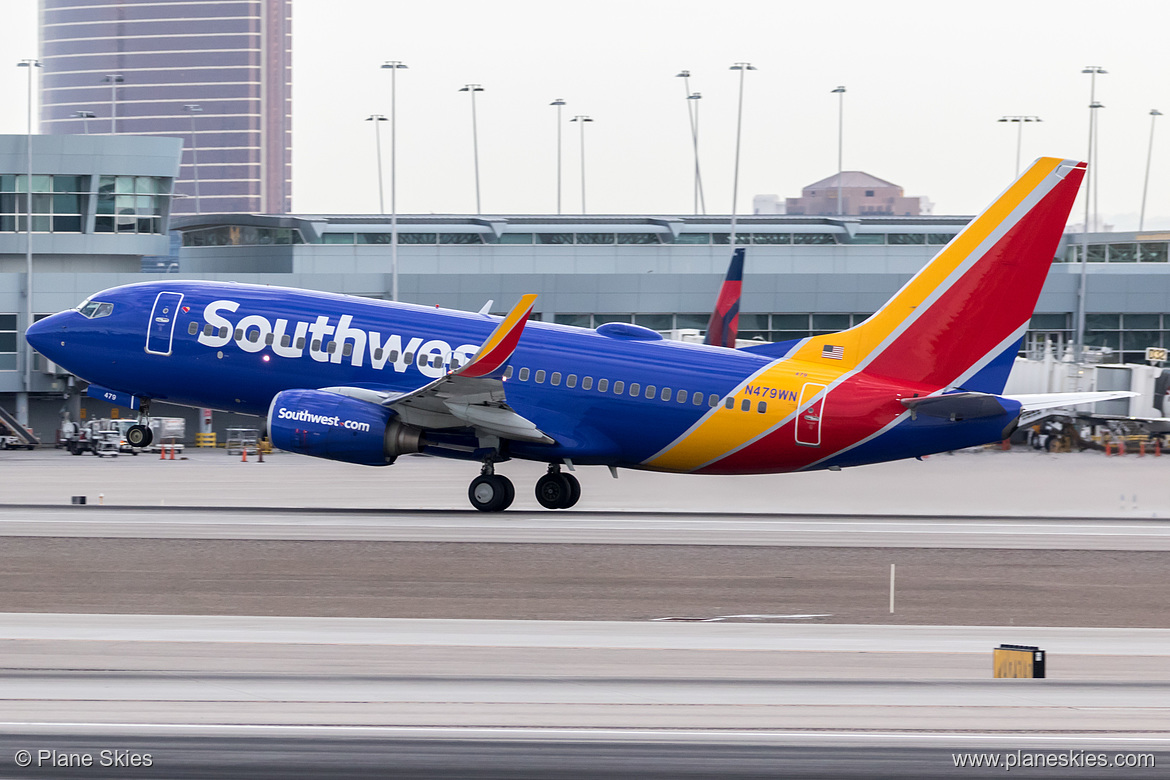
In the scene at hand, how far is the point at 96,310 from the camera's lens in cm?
3600

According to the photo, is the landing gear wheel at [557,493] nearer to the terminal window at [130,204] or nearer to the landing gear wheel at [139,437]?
the landing gear wheel at [139,437]

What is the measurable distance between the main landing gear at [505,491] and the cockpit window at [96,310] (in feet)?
34.3

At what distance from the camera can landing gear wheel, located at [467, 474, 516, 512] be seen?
3366cm

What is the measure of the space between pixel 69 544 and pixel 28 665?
11.4 meters

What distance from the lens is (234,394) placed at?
34.8 metres

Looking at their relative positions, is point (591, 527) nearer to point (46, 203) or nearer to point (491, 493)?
point (491, 493)

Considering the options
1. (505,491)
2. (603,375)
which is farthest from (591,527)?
(603,375)

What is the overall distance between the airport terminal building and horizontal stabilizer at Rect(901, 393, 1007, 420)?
4897cm

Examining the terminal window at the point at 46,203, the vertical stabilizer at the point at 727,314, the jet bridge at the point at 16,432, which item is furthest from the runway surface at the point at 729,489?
the terminal window at the point at 46,203

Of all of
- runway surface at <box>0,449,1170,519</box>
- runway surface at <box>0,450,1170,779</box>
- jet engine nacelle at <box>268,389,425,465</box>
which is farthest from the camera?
runway surface at <box>0,449,1170,519</box>

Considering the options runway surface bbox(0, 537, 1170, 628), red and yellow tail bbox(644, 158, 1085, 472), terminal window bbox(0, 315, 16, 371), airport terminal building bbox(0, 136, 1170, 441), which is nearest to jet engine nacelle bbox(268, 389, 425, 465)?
runway surface bbox(0, 537, 1170, 628)

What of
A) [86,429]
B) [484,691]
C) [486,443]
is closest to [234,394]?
[486,443]

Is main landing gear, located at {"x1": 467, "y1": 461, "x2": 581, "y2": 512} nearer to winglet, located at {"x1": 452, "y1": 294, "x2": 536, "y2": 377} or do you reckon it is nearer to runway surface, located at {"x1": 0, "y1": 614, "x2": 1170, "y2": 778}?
winglet, located at {"x1": 452, "y1": 294, "x2": 536, "y2": 377}

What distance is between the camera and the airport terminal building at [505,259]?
7331 cm
